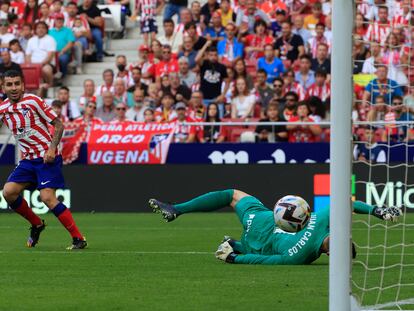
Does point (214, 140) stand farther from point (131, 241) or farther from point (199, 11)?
point (131, 241)

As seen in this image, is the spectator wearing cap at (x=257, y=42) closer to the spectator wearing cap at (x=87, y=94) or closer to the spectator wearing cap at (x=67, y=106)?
the spectator wearing cap at (x=87, y=94)

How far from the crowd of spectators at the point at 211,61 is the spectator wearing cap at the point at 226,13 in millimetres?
28

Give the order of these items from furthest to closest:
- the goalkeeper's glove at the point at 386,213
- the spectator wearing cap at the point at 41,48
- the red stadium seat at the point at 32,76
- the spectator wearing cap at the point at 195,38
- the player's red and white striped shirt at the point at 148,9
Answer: the player's red and white striped shirt at the point at 148,9, the spectator wearing cap at the point at 41,48, the red stadium seat at the point at 32,76, the spectator wearing cap at the point at 195,38, the goalkeeper's glove at the point at 386,213

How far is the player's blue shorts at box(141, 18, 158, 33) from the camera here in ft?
86.4

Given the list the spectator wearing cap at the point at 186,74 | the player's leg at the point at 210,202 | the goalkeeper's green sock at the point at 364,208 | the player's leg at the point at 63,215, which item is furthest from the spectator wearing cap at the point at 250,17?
the goalkeeper's green sock at the point at 364,208

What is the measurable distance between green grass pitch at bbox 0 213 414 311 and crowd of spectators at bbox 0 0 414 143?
554 cm

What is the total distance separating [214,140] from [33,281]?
11786 millimetres

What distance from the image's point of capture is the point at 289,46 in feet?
79.0

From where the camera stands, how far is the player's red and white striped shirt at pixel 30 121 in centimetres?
1369

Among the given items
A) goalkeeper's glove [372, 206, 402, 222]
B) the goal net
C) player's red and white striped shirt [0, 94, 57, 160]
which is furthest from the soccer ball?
the goal net

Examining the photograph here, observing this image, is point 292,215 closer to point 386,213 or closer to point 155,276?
point 386,213

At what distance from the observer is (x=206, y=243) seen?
14.7 m

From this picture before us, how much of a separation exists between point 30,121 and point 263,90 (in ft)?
31.8

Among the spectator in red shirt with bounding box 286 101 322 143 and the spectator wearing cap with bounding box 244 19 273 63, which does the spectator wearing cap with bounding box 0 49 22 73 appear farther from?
the spectator in red shirt with bounding box 286 101 322 143
